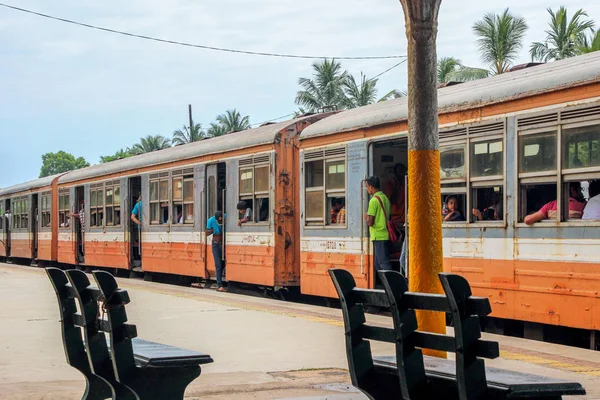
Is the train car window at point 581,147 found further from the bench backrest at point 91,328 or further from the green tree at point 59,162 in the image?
the green tree at point 59,162

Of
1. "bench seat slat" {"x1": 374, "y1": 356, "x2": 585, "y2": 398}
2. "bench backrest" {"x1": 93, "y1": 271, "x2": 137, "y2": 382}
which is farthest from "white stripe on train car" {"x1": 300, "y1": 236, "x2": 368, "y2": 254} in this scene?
"bench seat slat" {"x1": 374, "y1": 356, "x2": 585, "y2": 398}

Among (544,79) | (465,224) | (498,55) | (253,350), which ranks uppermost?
(498,55)

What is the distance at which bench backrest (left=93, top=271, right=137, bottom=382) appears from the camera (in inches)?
225

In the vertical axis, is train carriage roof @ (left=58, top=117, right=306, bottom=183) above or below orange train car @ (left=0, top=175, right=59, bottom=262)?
above

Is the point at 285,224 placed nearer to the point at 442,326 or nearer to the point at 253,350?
the point at 253,350

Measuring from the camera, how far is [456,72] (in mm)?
42469

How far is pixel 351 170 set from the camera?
1467 centimetres

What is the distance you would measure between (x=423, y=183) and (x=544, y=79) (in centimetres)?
351

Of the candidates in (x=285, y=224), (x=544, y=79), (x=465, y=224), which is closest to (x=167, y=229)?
(x=285, y=224)

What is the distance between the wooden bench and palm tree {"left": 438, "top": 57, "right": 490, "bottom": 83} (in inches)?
1407

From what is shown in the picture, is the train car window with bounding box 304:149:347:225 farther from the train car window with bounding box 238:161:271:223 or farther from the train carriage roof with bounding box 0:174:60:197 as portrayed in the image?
the train carriage roof with bounding box 0:174:60:197

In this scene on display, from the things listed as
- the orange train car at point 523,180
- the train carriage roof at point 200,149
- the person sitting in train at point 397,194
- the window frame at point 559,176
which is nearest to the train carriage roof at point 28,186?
the train carriage roof at point 200,149

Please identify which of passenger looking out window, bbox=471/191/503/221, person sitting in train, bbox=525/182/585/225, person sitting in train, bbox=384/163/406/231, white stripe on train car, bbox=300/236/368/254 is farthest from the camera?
person sitting in train, bbox=384/163/406/231

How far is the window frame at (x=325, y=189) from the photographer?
14.9m
